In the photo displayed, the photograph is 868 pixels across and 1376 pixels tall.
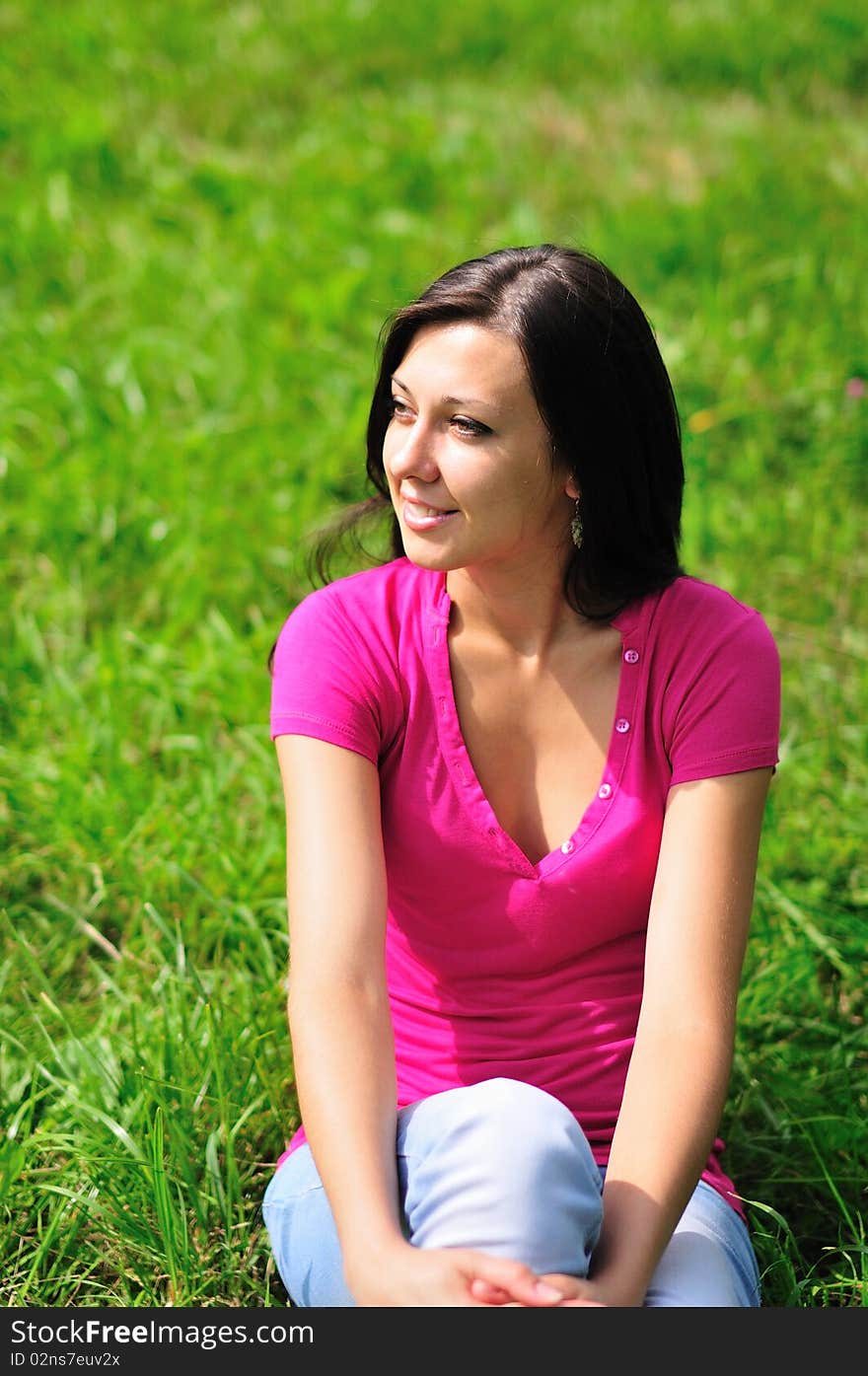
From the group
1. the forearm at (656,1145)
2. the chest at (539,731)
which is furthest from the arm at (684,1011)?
the chest at (539,731)

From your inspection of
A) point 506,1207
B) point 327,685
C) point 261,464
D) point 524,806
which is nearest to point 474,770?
point 524,806

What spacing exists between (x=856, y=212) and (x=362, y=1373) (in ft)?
14.0

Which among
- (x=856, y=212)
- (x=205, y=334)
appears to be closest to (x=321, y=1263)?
(x=205, y=334)

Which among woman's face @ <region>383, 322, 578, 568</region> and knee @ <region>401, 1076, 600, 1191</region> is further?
woman's face @ <region>383, 322, 578, 568</region>

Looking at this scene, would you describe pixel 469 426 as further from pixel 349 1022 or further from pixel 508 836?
pixel 349 1022

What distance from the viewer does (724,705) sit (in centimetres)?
196

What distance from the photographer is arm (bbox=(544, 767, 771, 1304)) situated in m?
1.78

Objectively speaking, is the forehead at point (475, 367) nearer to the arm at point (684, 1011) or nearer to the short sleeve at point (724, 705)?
the short sleeve at point (724, 705)

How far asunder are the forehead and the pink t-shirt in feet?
1.04

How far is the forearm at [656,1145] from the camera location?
1732 millimetres

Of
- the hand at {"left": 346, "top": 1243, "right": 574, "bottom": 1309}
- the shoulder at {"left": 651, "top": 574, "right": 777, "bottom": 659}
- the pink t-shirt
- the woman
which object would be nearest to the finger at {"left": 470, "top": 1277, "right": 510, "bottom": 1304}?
the hand at {"left": 346, "top": 1243, "right": 574, "bottom": 1309}

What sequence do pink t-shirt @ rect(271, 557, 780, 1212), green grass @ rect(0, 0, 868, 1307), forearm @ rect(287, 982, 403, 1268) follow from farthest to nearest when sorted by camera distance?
green grass @ rect(0, 0, 868, 1307), pink t-shirt @ rect(271, 557, 780, 1212), forearm @ rect(287, 982, 403, 1268)

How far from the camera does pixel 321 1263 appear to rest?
1.87m

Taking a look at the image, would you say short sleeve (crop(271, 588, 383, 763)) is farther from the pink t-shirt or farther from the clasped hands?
the clasped hands
